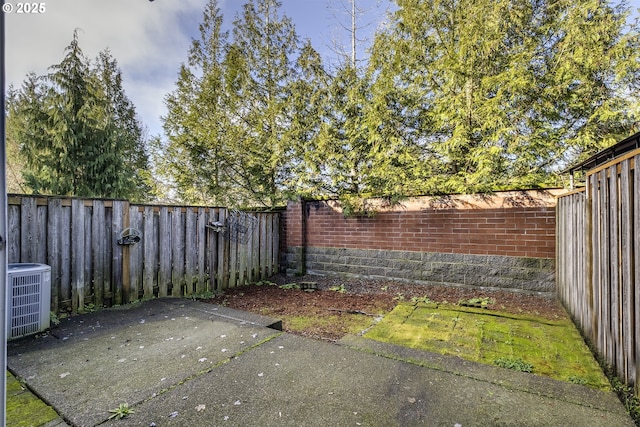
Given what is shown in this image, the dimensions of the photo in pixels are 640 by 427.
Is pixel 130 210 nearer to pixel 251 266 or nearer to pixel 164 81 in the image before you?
pixel 251 266

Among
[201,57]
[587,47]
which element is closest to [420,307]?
[587,47]

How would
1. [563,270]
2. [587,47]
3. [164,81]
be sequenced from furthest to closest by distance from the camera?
[164,81]
[587,47]
[563,270]

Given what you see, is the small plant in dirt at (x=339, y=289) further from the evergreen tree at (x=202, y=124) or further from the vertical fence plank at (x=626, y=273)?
the evergreen tree at (x=202, y=124)

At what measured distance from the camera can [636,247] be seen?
6.38 ft

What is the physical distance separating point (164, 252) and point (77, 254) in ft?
3.65

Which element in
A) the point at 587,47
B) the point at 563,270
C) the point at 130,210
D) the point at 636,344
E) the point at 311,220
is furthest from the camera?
the point at 311,220

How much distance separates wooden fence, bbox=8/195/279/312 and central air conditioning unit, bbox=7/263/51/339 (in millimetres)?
493

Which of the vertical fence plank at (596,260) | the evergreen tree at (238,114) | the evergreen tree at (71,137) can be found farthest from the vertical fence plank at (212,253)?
the evergreen tree at (71,137)

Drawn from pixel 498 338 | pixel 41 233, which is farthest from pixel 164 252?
pixel 498 338

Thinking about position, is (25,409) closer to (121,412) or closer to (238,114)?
(121,412)

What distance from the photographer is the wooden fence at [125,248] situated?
11.5 feet

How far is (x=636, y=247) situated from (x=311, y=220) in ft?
17.2

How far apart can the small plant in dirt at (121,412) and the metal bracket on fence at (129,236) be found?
115 inches

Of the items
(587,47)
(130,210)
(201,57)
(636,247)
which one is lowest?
(636,247)
